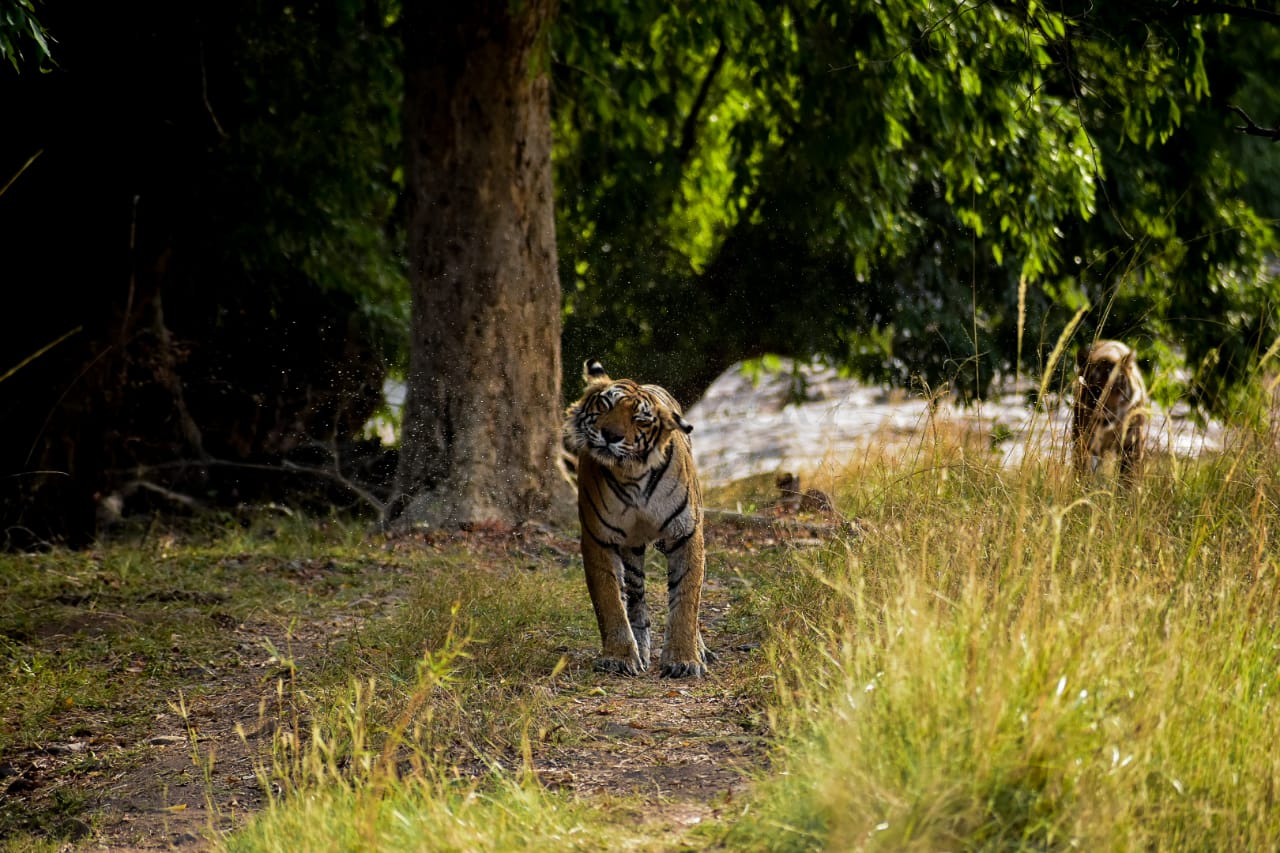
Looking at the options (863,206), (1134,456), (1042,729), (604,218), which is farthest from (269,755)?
(604,218)

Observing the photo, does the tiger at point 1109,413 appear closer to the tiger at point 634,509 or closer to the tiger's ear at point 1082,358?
the tiger's ear at point 1082,358

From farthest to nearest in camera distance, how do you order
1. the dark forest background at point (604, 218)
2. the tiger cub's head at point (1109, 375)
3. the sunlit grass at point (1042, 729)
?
1. the dark forest background at point (604, 218)
2. the tiger cub's head at point (1109, 375)
3. the sunlit grass at point (1042, 729)

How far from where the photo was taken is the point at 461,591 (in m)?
6.64

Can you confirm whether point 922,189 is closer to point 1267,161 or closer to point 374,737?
point 1267,161

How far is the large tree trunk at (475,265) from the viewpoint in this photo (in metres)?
9.98

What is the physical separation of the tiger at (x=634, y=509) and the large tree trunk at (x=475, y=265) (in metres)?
4.02

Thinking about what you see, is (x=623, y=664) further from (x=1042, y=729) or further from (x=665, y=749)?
(x=1042, y=729)

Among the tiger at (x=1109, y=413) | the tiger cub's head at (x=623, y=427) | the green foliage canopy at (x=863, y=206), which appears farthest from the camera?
the green foliage canopy at (x=863, y=206)

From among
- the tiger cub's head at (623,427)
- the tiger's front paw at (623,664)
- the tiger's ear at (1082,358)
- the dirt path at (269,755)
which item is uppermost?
the tiger's ear at (1082,358)

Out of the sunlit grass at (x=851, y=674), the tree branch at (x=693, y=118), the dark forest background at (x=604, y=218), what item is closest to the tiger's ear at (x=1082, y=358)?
the sunlit grass at (x=851, y=674)

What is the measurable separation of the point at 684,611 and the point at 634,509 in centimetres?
46

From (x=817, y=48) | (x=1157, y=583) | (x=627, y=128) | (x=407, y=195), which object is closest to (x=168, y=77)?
(x=407, y=195)

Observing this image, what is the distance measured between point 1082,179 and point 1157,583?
22.3 feet

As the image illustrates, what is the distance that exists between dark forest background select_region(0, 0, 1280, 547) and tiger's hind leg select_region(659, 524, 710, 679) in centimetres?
472
